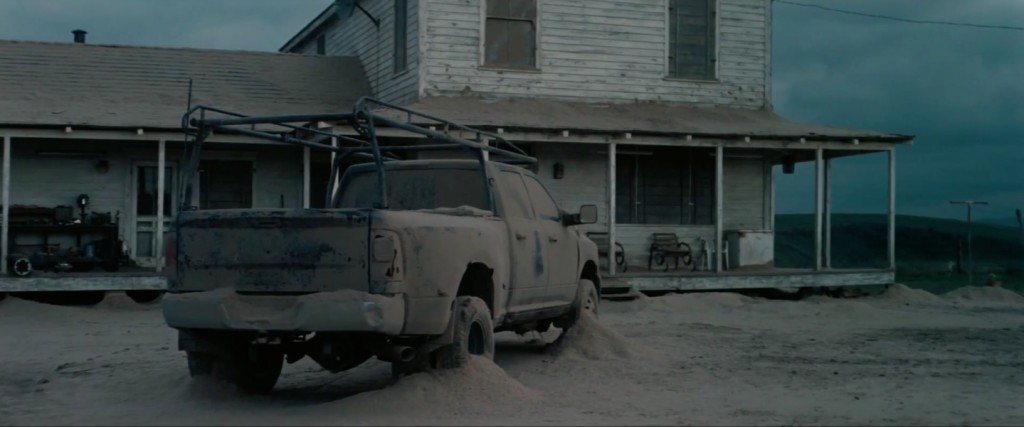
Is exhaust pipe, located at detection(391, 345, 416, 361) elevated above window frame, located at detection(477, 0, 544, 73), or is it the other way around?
window frame, located at detection(477, 0, 544, 73)

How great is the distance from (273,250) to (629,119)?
13.6 m

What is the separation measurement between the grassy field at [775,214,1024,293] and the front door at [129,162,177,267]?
1541cm

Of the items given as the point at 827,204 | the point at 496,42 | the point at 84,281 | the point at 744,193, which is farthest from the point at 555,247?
the point at 744,193

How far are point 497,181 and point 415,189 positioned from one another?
84 centimetres

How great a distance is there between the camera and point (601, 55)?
840 inches

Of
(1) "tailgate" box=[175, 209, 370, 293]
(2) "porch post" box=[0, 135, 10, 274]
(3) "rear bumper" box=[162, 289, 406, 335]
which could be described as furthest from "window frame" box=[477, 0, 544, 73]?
(3) "rear bumper" box=[162, 289, 406, 335]

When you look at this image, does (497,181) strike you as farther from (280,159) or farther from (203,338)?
(280,159)

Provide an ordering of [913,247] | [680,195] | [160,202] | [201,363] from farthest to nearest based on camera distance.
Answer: [913,247], [680,195], [160,202], [201,363]

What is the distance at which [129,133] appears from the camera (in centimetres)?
1695

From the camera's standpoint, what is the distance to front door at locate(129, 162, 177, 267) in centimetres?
1920

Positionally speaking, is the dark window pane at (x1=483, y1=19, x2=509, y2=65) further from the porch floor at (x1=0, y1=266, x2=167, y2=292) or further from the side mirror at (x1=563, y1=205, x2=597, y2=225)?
the side mirror at (x1=563, y1=205, x2=597, y2=225)

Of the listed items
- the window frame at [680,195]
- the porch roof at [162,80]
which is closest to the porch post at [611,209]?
the window frame at [680,195]

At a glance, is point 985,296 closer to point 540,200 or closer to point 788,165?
point 788,165

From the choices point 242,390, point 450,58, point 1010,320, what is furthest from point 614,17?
point 242,390
